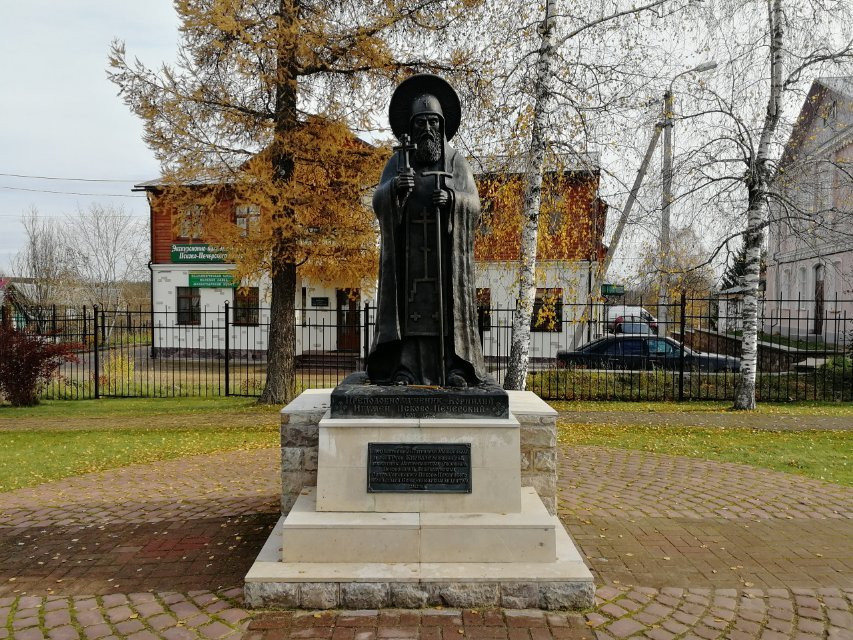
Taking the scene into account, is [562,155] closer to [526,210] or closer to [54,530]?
[526,210]

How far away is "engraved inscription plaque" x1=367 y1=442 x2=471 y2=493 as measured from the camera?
4.04m

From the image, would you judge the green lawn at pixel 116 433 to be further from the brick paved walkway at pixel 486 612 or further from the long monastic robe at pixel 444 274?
the long monastic robe at pixel 444 274

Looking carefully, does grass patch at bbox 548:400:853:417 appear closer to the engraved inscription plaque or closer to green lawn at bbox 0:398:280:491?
green lawn at bbox 0:398:280:491

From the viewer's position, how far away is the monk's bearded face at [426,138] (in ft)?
14.7

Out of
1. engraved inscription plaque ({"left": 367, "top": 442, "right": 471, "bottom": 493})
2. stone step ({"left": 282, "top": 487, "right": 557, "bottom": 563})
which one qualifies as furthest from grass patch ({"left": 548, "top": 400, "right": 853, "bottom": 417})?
stone step ({"left": 282, "top": 487, "right": 557, "bottom": 563})

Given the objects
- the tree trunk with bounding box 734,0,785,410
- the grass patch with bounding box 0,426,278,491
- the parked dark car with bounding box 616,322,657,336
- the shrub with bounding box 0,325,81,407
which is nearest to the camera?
the grass patch with bounding box 0,426,278,491

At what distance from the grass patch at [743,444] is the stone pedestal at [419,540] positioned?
473 cm

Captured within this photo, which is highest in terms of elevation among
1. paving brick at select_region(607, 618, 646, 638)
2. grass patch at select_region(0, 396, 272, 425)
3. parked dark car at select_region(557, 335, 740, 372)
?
parked dark car at select_region(557, 335, 740, 372)

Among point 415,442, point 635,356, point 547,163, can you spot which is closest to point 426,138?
point 415,442

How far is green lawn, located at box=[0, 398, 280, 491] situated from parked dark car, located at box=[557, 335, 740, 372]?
307 inches

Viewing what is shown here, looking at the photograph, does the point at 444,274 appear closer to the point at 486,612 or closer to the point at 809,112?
the point at 486,612

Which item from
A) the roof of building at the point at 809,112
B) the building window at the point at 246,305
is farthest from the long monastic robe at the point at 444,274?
the building window at the point at 246,305

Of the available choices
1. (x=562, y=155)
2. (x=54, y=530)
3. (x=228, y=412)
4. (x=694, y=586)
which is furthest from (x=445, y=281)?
(x=228, y=412)

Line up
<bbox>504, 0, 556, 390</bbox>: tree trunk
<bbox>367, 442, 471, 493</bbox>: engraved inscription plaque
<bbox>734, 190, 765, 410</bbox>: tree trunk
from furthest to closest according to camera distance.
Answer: <bbox>734, 190, 765, 410</bbox>: tree trunk < <bbox>504, 0, 556, 390</bbox>: tree trunk < <bbox>367, 442, 471, 493</bbox>: engraved inscription plaque
